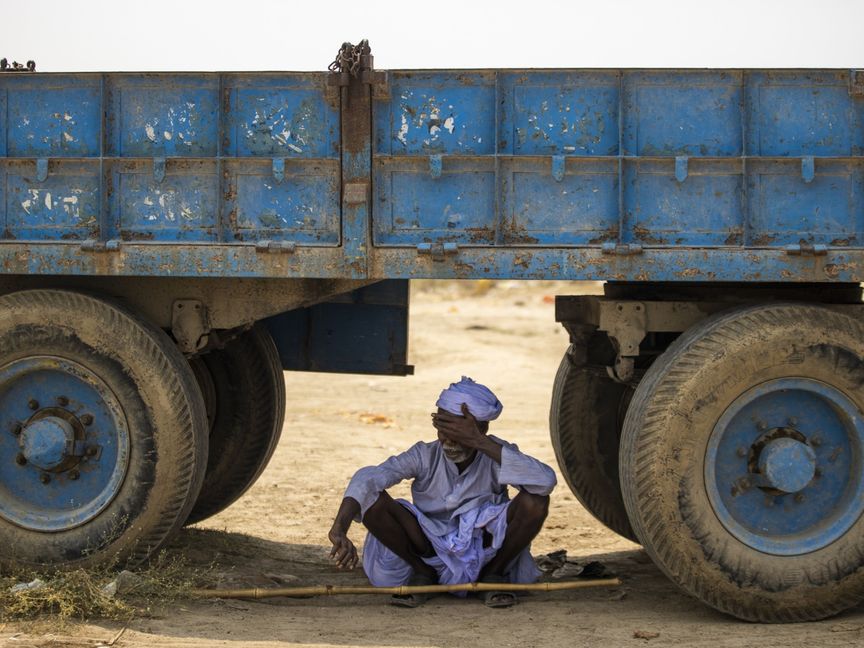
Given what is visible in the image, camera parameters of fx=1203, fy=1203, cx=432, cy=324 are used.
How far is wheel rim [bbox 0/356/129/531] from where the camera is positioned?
5398 millimetres

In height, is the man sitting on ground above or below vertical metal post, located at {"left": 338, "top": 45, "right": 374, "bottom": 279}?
below

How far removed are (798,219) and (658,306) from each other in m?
0.73

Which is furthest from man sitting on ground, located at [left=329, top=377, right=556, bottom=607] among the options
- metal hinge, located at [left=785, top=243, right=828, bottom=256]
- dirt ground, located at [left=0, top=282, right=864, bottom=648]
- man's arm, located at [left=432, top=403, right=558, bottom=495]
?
metal hinge, located at [left=785, top=243, right=828, bottom=256]

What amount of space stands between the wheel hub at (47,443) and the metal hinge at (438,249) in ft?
5.93

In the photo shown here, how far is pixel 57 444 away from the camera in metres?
5.37

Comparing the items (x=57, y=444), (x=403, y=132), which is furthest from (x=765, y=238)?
(x=57, y=444)

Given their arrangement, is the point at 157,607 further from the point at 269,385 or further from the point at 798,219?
the point at 798,219

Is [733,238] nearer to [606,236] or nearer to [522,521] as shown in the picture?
[606,236]

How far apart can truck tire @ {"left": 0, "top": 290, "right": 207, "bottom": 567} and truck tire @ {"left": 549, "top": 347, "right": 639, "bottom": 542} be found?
2083 millimetres

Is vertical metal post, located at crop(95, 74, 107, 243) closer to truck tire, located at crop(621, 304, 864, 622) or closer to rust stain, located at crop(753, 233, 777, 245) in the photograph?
truck tire, located at crop(621, 304, 864, 622)

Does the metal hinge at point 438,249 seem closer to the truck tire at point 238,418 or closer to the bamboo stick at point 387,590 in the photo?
the bamboo stick at point 387,590

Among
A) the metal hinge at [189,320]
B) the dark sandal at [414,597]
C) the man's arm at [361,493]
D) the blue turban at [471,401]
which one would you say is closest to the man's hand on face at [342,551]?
the man's arm at [361,493]

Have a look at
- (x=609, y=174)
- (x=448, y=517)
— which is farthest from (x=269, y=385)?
(x=609, y=174)

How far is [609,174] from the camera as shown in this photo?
524 centimetres
